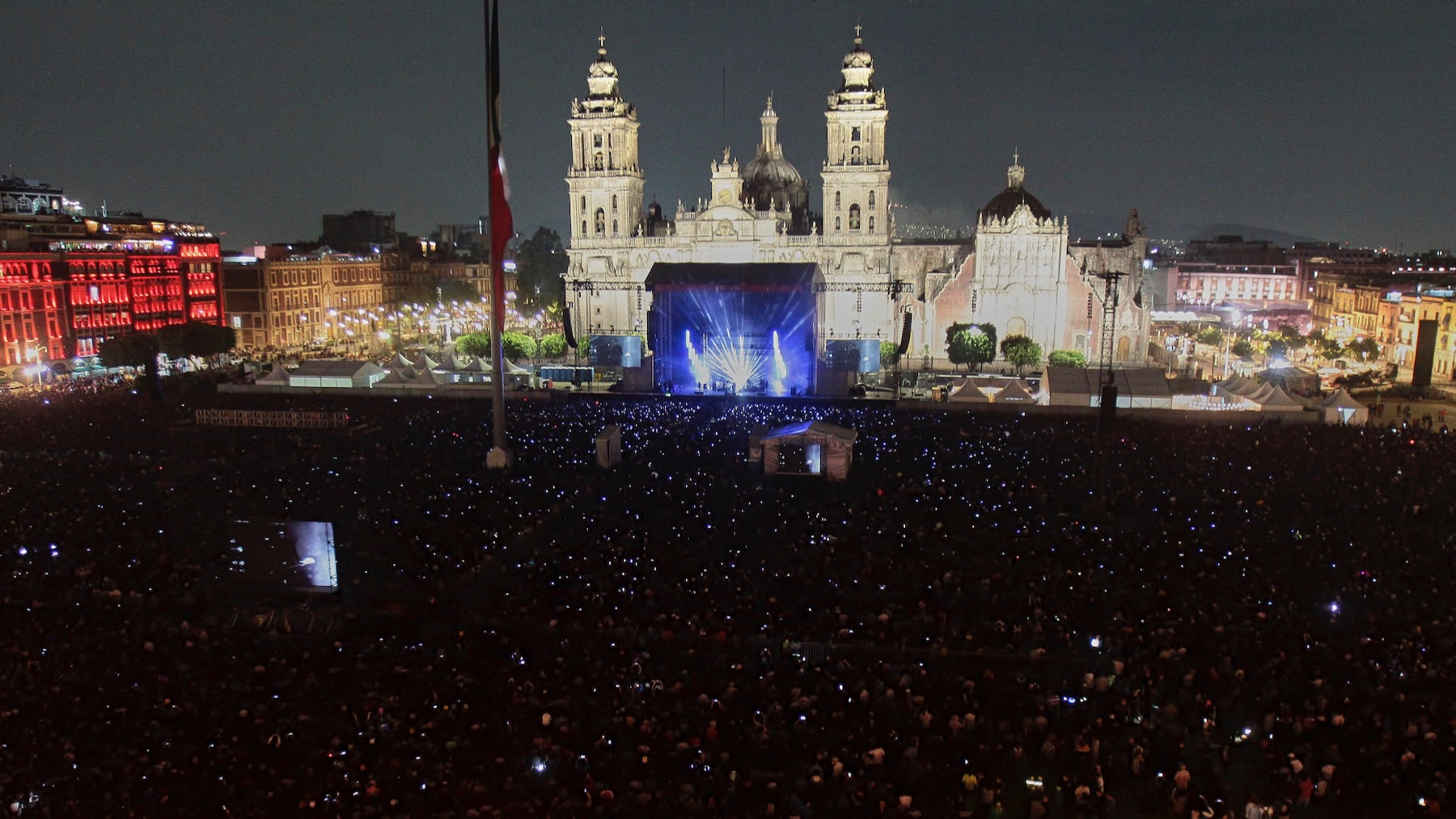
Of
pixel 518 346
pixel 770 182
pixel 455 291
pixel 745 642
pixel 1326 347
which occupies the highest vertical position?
pixel 770 182

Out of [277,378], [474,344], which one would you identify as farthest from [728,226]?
[277,378]

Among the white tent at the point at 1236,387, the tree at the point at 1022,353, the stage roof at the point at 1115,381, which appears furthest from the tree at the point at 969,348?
the white tent at the point at 1236,387

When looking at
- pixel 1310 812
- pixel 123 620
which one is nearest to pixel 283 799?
pixel 123 620

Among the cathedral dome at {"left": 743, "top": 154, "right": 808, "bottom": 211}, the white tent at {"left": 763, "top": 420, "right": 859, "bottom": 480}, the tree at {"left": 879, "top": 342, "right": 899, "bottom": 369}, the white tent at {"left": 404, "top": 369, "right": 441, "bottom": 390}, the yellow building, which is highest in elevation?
the cathedral dome at {"left": 743, "top": 154, "right": 808, "bottom": 211}

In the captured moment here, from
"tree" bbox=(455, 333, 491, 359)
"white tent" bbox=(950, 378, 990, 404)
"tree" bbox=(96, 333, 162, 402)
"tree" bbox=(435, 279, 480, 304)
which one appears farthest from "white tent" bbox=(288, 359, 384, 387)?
"tree" bbox=(435, 279, 480, 304)

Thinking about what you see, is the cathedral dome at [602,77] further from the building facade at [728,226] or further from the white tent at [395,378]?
the white tent at [395,378]

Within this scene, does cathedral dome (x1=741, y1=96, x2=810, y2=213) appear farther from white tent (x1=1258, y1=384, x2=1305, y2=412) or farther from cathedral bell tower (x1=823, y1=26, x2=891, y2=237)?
white tent (x1=1258, y1=384, x2=1305, y2=412)

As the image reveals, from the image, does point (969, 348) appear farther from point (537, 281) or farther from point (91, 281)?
point (91, 281)
